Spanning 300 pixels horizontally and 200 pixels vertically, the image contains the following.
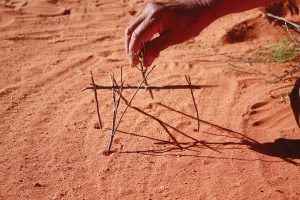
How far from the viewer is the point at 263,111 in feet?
8.49

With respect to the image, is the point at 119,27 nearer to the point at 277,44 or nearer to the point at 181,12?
the point at 277,44

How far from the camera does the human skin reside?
1.94 metres

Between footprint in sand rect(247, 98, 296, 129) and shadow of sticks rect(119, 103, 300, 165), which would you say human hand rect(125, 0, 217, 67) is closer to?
shadow of sticks rect(119, 103, 300, 165)

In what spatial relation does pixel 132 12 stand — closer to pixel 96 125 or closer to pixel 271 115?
pixel 96 125

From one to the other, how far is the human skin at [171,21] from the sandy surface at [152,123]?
627 mm

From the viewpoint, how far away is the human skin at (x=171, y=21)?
6.35 feet

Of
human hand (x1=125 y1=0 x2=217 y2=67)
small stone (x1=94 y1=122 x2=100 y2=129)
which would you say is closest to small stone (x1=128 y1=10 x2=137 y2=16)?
small stone (x1=94 y1=122 x2=100 y2=129)

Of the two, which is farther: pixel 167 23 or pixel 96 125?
pixel 96 125

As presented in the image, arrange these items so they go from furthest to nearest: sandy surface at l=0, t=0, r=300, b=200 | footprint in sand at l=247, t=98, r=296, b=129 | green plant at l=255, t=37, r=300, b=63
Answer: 1. green plant at l=255, t=37, r=300, b=63
2. footprint in sand at l=247, t=98, r=296, b=129
3. sandy surface at l=0, t=0, r=300, b=200

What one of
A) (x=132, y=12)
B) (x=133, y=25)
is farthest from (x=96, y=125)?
(x=132, y=12)

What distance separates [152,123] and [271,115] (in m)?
0.78

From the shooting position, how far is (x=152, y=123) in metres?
2.55

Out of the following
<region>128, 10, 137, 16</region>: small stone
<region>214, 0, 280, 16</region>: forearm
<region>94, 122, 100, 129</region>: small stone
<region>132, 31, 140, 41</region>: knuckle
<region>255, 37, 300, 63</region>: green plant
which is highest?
<region>214, 0, 280, 16</region>: forearm

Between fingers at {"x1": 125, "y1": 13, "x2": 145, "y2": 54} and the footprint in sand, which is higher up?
fingers at {"x1": 125, "y1": 13, "x2": 145, "y2": 54}
